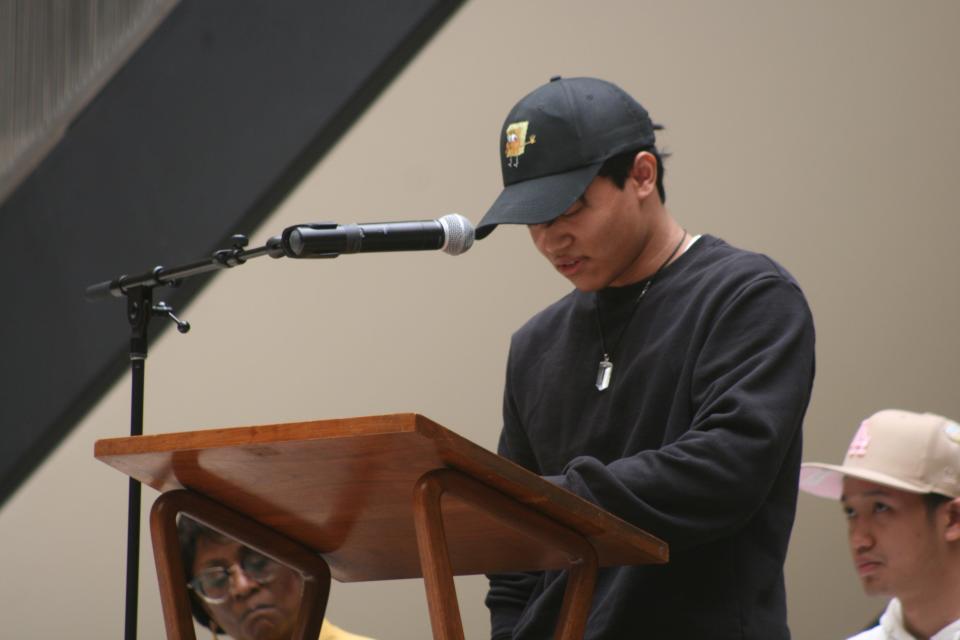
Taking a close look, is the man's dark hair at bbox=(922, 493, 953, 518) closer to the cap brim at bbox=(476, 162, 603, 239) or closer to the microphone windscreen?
the cap brim at bbox=(476, 162, 603, 239)

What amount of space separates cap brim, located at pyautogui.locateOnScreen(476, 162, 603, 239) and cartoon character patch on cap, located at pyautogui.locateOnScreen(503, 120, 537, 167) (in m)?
0.04

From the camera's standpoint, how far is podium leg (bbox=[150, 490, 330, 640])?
4.84ft

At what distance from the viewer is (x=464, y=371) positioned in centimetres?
317

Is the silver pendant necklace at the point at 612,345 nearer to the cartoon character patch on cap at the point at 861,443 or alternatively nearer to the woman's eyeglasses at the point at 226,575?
the woman's eyeglasses at the point at 226,575

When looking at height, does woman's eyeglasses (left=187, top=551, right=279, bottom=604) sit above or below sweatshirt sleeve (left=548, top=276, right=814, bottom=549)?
below

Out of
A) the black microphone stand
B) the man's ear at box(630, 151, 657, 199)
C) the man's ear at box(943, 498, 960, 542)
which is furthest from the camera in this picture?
the man's ear at box(943, 498, 960, 542)

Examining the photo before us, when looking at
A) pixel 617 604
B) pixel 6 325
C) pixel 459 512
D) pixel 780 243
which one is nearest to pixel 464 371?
pixel 780 243

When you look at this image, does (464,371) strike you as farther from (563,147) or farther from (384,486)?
(384,486)

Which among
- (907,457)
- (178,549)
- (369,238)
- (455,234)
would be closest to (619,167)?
(455,234)

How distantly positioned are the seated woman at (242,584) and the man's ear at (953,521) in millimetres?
1067

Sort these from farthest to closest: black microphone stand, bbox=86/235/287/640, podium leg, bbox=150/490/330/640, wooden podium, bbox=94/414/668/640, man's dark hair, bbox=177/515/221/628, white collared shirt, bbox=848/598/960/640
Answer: white collared shirt, bbox=848/598/960/640, man's dark hair, bbox=177/515/221/628, black microphone stand, bbox=86/235/287/640, podium leg, bbox=150/490/330/640, wooden podium, bbox=94/414/668/640

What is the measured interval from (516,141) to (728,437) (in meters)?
0.52

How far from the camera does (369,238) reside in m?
1.51

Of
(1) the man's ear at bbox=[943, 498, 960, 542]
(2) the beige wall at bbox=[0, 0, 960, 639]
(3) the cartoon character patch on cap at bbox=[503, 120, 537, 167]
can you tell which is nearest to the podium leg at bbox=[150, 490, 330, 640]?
(3) the cartoon character patch on cap at bbox=[503, 120, 537, 167]
